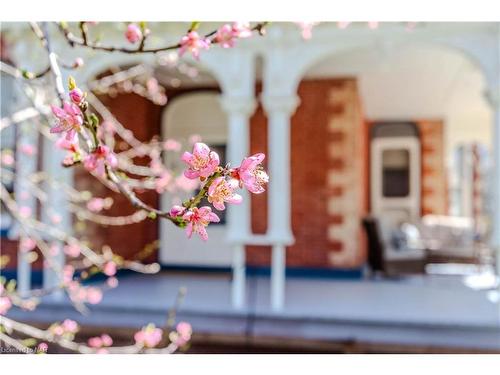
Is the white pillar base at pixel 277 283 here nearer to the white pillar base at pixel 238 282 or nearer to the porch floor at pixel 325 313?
the porch floor at pixel 325 313

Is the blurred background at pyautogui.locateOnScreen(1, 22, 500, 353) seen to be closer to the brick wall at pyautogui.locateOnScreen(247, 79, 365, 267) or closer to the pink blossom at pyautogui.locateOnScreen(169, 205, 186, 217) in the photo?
the brick wall at pyautogui.locateOnScreen(247, 79, 365, 267)

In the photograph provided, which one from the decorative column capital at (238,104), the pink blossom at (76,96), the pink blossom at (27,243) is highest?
the decorative column capital at (238,104)

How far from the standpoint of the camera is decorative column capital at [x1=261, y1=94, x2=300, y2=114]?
4.46m

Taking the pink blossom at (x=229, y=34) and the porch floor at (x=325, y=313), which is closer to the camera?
the pink blossom at (x=229, y=34)

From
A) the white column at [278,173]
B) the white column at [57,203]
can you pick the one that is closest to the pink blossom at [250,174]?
the white column at [278,173]

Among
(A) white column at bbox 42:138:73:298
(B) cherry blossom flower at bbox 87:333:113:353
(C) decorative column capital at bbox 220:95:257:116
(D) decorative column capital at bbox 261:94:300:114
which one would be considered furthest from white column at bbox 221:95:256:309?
(B) cherry blossom flower at bbox 87:333:113:353

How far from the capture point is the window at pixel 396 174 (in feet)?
31.3

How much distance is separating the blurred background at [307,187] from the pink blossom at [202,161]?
Answer: 92cm

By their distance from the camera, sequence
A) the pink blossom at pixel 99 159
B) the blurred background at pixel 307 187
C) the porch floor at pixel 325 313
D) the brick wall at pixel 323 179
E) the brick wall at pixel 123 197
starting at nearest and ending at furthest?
the pink blossom at pixel 99 159 → the porch floor at pixel 325 313 → the blurred background at pixel 307 187 → the brick wall at pixel 123 197 → the brick wall at pixel 323 179

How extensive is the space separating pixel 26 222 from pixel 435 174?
344 inches

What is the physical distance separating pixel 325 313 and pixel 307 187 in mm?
2771

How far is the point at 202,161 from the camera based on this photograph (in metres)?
0.88

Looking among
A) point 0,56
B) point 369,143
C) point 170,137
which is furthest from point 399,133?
point 0,56

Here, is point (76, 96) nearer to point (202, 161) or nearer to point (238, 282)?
point (202, 161)
